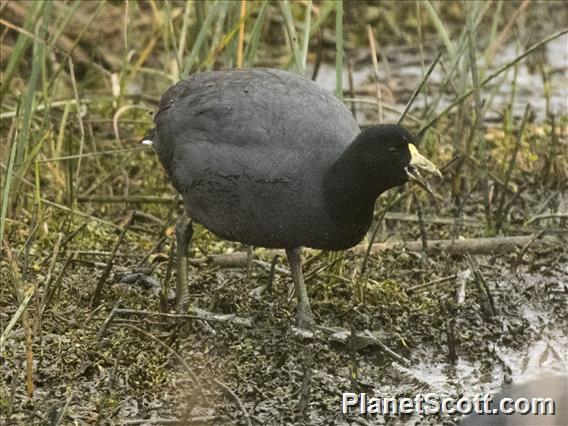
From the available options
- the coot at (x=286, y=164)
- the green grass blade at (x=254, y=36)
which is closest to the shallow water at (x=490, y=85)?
the green grass blade at (x=254, y=36)

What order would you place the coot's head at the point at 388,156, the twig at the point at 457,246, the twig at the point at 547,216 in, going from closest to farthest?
the coot's head at the point at 388,156 → the twig at the point at 457,246 → the twig at the point at 547,216

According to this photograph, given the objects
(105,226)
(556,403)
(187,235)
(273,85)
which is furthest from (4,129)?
(556,403)

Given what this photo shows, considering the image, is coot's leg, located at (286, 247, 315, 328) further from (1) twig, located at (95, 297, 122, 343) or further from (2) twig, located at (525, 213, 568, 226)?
(2) twig, located at (525, 213, 568, 226)

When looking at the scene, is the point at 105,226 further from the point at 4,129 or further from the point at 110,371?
the point at 110,371

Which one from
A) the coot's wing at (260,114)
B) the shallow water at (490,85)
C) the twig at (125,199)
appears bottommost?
the coot's wing at (260,114)

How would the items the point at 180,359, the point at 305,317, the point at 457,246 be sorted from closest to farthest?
the point at 180,359 → the point at 305,317 → the point at 457,246

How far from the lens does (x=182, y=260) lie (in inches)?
217

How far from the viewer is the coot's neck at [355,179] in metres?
4.80

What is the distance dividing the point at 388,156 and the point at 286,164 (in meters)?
0.38

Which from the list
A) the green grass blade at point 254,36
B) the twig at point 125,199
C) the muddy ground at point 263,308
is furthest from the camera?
the twig at point 125,199

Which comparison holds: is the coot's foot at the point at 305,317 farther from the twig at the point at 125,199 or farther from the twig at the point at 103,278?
the twig at the point at 125,199

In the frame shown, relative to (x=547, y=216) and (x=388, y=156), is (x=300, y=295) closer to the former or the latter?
(x=388, y=156)

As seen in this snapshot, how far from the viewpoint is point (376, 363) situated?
5.10 m

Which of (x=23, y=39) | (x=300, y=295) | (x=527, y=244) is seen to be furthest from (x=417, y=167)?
(x=23, y=39)
